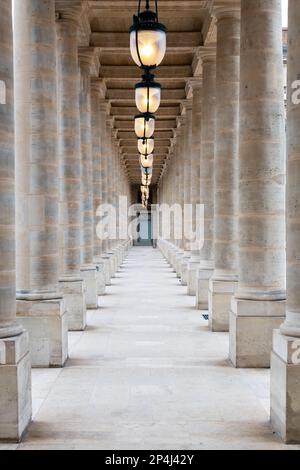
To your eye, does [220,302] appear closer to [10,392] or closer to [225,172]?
[225,172]

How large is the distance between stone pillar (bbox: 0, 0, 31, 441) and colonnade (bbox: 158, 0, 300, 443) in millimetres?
2928

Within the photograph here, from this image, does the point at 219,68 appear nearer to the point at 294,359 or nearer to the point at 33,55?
the point at 33,55

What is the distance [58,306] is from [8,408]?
3629 mm

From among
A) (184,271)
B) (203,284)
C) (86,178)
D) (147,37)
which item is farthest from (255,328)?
(184,271)

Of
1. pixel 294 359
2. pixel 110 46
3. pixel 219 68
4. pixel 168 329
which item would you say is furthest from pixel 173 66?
pixel 294 359

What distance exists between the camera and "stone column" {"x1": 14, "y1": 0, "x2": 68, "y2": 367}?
408 inches

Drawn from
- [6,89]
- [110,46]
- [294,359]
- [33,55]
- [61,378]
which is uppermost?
[110,46]

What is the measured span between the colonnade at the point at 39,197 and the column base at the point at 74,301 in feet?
0.07

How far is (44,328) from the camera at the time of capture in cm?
1034

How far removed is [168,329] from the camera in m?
14.3

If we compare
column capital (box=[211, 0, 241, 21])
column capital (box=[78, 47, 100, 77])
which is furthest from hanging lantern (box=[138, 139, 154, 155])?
column capital (box=[211, 0, 241, 21])

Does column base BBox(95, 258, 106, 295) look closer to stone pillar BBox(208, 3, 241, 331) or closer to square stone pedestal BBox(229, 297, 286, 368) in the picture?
stone pillar BBox(208, 3, 241, 331)

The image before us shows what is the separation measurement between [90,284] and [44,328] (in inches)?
263

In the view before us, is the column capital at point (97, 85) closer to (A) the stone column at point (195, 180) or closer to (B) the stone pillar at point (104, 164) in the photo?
(B) the stone pillar at point (104, 164)
